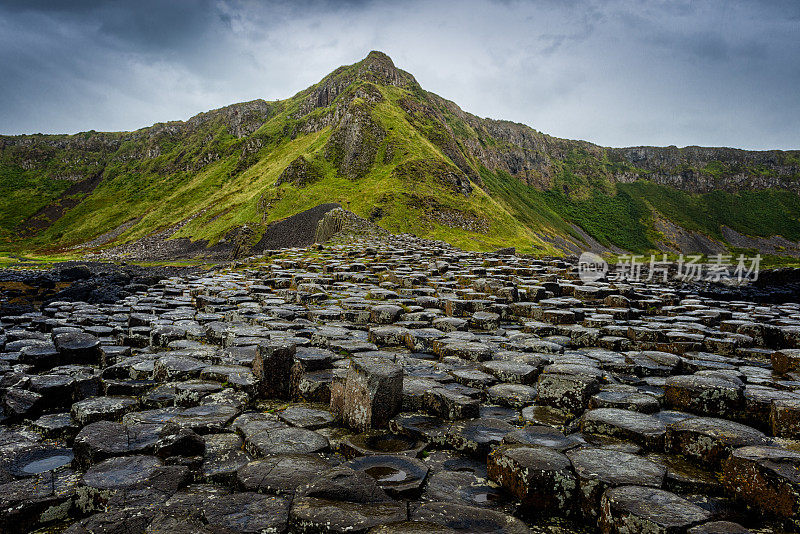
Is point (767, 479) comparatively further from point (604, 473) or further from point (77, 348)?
point (77, 348)

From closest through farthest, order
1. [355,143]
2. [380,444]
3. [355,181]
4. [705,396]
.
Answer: [380,444], [705,396], [355,181], [355,143]

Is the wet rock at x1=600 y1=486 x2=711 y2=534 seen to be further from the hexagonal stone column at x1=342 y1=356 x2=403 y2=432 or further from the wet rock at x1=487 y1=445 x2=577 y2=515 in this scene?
the hexagonal stone column at x1=342 y1=356 x2=403 y2=432

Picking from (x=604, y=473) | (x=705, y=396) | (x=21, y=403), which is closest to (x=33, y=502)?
(x=21, y=403)

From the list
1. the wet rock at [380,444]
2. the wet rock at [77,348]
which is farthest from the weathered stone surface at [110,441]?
the wet rock at [77,348]

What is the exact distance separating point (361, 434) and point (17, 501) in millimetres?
2429

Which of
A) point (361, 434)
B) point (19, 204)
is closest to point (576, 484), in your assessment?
point (361, 434)

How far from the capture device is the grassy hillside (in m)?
58.8

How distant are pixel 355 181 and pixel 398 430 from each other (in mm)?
63856

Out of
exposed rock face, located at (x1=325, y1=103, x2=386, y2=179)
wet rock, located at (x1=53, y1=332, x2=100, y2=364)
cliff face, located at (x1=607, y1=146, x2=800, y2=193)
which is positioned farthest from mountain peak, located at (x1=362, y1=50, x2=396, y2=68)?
cliff face, located at (x1=607, y1=146, x2=800, y2=193)

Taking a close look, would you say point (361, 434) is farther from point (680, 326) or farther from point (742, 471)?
point (680, 326)

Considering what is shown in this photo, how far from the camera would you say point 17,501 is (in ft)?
8.83

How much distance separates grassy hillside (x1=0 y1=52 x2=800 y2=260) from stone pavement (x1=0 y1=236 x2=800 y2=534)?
3529cm

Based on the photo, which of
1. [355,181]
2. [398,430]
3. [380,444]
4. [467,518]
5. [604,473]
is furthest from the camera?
[355,181]

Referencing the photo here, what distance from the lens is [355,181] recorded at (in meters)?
65.2
